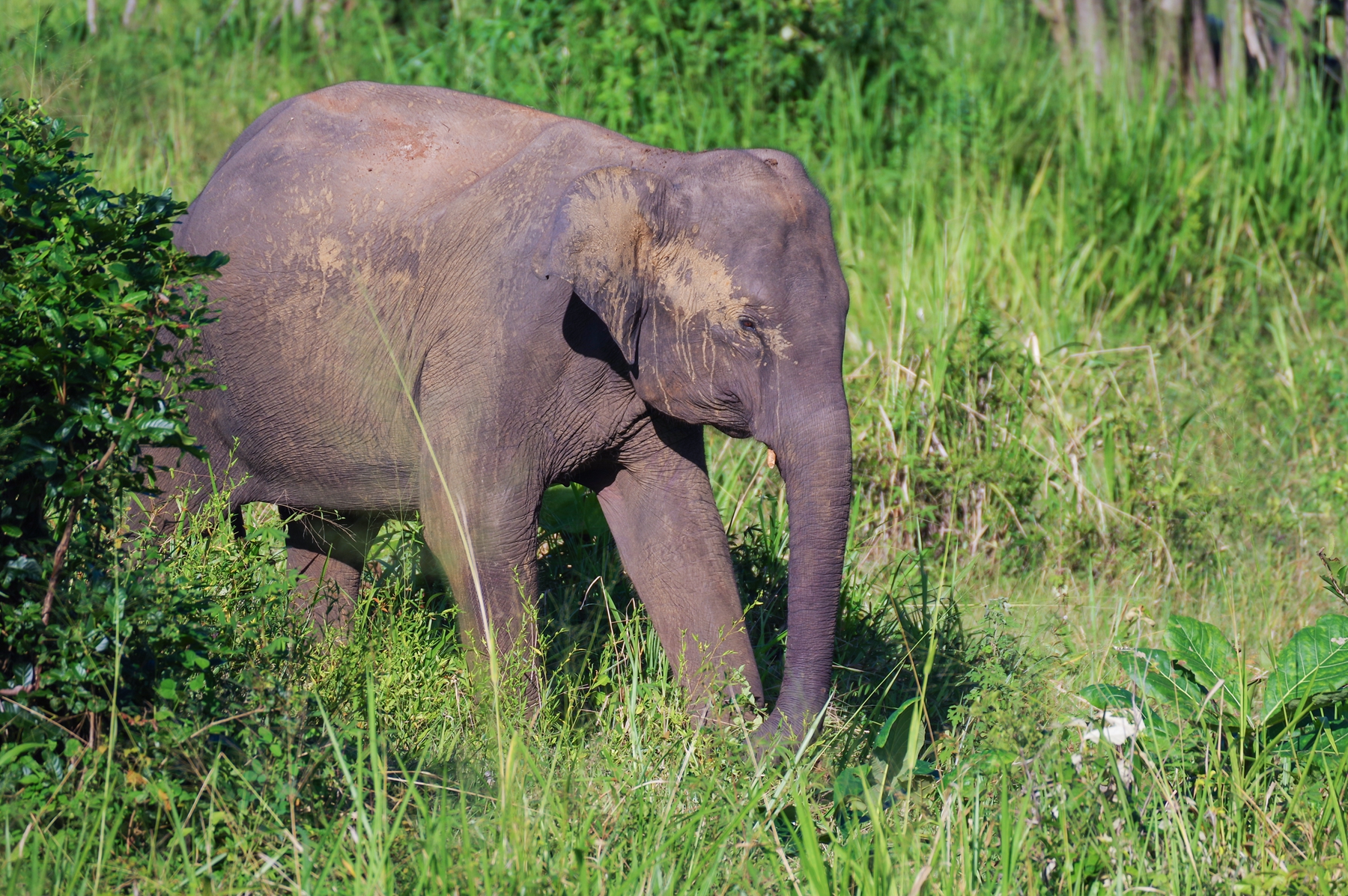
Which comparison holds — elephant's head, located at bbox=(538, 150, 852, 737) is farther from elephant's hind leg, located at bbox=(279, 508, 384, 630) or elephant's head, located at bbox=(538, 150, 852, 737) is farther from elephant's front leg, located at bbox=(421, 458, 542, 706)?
elephant's hind leg, located at bbox=(279, 508, 384, 630)

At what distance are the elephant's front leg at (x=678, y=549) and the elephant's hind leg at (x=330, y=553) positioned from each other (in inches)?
33.7

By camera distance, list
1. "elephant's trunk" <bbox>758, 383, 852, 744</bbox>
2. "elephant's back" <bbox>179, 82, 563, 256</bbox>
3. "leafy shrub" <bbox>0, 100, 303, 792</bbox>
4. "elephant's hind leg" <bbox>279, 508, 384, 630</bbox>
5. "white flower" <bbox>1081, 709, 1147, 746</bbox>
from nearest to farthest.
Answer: "leafy shrub" <bbox>0, 100, 303, 792</bbox>, "white flower" <bbox>1081, 709, 1147, 746</bbox>, "elephant's trunk" <bbox>758, 383, 852, 744</bbox>, "elephant's back" <bbox>179, 82, 563, 256</bbox>, "elephant's hind leg" <bbox>279, 508, 384, 630</bbox>

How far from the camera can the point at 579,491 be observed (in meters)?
4.61

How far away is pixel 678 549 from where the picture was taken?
12.3 feet

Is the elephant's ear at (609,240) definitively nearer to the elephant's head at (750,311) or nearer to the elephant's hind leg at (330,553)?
the elephant's head at (750,311)

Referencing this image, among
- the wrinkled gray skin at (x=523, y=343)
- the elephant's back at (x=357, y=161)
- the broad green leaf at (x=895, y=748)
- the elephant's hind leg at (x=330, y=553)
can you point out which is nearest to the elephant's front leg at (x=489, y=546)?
the wrinkled gray skin at (x=523, y=343)

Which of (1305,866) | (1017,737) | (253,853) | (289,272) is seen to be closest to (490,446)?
(289,272)

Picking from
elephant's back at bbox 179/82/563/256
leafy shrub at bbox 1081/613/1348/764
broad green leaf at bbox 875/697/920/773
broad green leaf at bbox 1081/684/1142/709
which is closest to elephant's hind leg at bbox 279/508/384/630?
elephant's back at bbox 179/82/563/256

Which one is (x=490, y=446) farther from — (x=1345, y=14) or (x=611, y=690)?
(x=1345, y=14)

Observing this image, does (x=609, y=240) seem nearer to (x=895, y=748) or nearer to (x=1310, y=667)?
(x=895, y=748)

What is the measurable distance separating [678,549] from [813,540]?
63 cm

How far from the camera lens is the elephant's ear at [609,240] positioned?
3.28m

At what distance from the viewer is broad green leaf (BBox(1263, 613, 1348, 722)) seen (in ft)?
9.96

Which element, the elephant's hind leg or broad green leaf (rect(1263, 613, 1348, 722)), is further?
the elephant's hind leg
